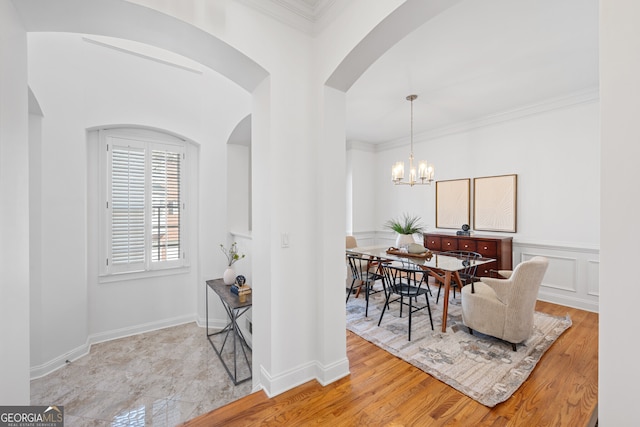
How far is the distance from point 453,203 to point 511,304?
9.51 ft

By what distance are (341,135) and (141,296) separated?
3.54m

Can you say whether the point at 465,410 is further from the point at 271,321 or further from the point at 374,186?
the point at 374,186

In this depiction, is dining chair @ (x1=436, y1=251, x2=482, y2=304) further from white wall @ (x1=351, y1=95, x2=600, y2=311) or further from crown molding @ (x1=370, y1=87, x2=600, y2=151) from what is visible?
crown molding @ (x1=370, y1=87, x2=600, y2=151)

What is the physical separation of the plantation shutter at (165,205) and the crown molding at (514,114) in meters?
4.72

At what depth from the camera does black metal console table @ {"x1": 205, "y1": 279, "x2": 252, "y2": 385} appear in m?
2.69

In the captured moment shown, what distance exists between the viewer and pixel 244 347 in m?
3.18

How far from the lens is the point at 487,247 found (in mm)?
4156

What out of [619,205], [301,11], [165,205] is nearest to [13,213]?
[301,11]

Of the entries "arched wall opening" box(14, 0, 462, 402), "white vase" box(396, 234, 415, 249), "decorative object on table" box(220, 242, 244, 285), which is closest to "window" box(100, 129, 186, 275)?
"decorative object on table" box(220, 242, 244, 285)

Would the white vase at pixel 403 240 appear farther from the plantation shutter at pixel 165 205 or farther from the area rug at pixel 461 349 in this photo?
the plantation shutter at pixel 165 205

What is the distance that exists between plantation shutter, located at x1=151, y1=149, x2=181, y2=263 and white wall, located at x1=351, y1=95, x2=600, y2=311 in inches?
195

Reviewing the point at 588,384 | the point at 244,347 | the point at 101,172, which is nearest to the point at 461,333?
the point at 588,384

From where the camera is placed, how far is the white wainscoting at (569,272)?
11.8 feet

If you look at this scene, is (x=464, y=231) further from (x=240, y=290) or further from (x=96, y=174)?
(x=96, y=174)
